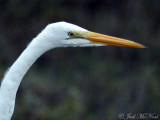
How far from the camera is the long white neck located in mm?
2844

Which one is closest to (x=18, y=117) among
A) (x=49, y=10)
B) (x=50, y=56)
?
(x=50, y=56)

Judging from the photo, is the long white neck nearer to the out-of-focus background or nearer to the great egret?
the great egret

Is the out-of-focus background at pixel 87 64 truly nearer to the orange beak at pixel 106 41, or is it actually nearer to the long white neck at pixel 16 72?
the orange beak at pixel 106 41

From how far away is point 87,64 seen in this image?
25.5 ft

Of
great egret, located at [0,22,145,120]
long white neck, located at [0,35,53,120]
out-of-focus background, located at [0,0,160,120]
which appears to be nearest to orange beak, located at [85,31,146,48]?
great egret, located at [0,22,145,120]

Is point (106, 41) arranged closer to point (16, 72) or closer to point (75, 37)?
point (75, 37)

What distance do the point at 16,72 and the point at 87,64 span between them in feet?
16.2

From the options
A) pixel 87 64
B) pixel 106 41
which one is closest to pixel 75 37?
pixel 106 41

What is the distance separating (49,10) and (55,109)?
271 cm

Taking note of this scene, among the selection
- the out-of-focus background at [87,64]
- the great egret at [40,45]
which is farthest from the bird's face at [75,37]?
the out-of-focus background at [87,64]

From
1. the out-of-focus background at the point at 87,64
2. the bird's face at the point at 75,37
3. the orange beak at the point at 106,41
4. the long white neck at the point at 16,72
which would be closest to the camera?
the long white neck at the point at 16,72

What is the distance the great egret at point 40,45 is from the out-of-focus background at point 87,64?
2.71 metres

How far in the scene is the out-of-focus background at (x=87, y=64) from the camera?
6152 millimetres

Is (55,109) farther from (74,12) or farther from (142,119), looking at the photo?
(74,12)
